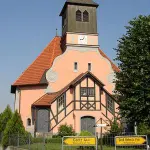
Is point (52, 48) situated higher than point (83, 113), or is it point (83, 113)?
point (52, 48)

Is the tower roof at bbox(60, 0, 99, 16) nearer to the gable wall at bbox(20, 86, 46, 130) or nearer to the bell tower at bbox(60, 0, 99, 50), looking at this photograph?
the bell tower at bbox(60, 0, 99, 50)

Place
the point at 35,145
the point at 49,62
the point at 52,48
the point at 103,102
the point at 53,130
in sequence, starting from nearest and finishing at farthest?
the point at 35,145 → the point at 53,130 → the point at 103,102 → the point at 49,62 → the point at 52,48

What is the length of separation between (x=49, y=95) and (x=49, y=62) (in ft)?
15.8

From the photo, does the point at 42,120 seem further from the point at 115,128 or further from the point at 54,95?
the point at 115,128

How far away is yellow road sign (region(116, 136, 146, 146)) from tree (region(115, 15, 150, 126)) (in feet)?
17.7

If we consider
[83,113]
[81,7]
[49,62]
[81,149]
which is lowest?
[81,149]

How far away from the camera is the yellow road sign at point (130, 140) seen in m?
16.7

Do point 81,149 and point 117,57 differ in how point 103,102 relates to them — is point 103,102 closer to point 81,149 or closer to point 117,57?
point 117,57

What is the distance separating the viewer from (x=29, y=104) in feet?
120

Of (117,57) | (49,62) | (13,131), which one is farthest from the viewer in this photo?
(49,62)

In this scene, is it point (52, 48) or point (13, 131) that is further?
point (52, 48)

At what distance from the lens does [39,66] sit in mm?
38406

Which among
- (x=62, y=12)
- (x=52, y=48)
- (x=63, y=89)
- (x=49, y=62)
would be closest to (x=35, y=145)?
(x=63, y=89)

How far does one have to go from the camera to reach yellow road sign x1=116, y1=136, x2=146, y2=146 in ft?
54.7
